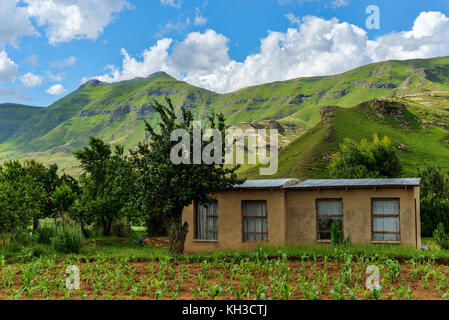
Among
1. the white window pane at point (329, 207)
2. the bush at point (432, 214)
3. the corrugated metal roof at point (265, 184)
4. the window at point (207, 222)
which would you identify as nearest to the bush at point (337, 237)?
the white window pane at point (329, 207)

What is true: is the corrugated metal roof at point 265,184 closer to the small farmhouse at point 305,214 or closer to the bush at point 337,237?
the small farmhouse at point 305,214

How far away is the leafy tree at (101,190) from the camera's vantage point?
95.6ft

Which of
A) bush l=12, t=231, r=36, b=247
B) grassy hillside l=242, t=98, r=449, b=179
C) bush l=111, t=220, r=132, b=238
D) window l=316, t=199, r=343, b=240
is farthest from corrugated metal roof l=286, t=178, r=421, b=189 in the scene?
grassy hillside l=242, t=98, r=449, b=179

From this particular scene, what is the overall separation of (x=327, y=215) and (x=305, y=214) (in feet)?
3.61

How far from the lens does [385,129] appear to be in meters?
95.7

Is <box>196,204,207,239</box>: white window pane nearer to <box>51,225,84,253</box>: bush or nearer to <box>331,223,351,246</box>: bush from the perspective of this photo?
<box>51,225,84,253</box>: bush

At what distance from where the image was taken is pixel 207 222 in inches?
840

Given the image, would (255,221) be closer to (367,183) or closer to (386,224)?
(367,183)

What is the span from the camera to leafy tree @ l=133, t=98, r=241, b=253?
57.2 feet

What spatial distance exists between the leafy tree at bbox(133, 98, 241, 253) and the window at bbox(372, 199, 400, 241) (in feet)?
24.8

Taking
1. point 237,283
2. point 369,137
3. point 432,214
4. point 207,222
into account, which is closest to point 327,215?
point 207,222

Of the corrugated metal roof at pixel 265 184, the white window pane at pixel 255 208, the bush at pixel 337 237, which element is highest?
the corrugated metal roof at pixel 265 184

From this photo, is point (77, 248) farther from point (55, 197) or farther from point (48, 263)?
point (55, 197)
